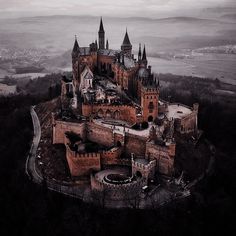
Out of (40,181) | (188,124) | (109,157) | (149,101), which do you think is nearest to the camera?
(109,157)

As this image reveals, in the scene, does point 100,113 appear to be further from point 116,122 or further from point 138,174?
point 138,174

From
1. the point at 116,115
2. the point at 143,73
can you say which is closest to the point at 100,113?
the point at 116,115

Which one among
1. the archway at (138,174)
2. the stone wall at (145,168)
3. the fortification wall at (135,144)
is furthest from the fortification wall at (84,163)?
the archway at (138,174)

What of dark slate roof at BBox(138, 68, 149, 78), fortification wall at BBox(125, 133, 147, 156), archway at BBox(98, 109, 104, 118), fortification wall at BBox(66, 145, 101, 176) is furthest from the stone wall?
dark slate roof at BBox(138, 68, 149, 78)

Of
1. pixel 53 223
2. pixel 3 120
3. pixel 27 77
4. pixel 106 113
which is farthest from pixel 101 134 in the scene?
pixel 27 77

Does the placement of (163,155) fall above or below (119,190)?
above

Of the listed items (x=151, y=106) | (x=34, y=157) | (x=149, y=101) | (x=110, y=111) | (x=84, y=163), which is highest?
(x=149, y=101)

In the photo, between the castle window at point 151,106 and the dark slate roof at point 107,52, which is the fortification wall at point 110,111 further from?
the dark slate roof at point 107,52
